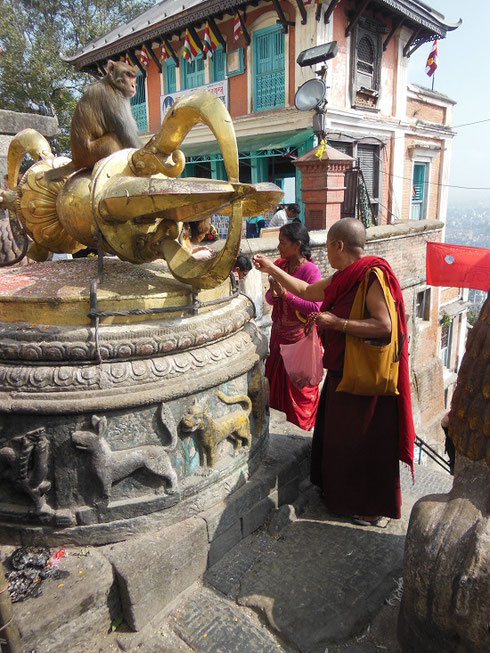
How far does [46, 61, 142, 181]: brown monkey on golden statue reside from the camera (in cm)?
211

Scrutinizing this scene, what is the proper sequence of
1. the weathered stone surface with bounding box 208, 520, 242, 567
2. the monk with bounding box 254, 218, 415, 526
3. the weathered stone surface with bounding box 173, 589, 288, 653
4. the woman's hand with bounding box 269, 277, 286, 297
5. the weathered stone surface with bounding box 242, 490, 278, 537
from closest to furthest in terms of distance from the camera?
the weathered stone surface with bounding box 173, 589, 288, 653 → the weathered stone surface with bounding box 208, 520, 242, 567 → the weathered stone surface with bounding box 242, 490, 278, 537 → the monk with bounding box 254, 218, 415, 526 → the woman's hand with bounding box 269, 277, 286, 297

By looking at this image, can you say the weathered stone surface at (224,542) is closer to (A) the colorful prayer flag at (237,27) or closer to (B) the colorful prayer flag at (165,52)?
(A) the colorful prayer flag at (237,27)

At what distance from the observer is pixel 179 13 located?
12.3 metres

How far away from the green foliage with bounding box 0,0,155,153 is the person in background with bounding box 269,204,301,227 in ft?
33.9

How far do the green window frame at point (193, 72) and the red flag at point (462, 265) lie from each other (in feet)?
28.9

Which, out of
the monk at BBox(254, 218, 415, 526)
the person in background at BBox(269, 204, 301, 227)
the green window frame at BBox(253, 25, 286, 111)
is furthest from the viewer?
the green window frame at BBox(253, 25, 286, 111)

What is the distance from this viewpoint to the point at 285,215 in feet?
28.1

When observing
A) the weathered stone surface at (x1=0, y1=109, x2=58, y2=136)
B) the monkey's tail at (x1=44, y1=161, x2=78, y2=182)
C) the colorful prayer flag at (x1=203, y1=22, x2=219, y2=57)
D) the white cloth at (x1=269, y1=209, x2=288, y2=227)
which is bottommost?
the white cloth at (x1=269, y1=209, x2=288, y2=227)

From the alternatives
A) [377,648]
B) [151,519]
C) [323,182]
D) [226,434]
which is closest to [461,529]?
[377,648]

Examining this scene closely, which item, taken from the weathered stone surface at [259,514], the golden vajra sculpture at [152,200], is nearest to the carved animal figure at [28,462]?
the golden vajra sculpture at [152,200]

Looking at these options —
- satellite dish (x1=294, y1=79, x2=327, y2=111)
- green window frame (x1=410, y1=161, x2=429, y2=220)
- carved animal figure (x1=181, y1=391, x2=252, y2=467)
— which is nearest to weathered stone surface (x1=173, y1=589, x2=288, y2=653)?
carved animal figure (x1=181, y1=391, x2=252, y2=467)

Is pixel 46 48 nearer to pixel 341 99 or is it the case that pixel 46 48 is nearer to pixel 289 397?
pixel 341 99

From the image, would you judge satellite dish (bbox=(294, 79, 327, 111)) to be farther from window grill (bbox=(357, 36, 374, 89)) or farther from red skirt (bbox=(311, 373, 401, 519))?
red skirt (bbox=(311, 373, 401, 519))

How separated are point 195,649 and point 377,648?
699mm
